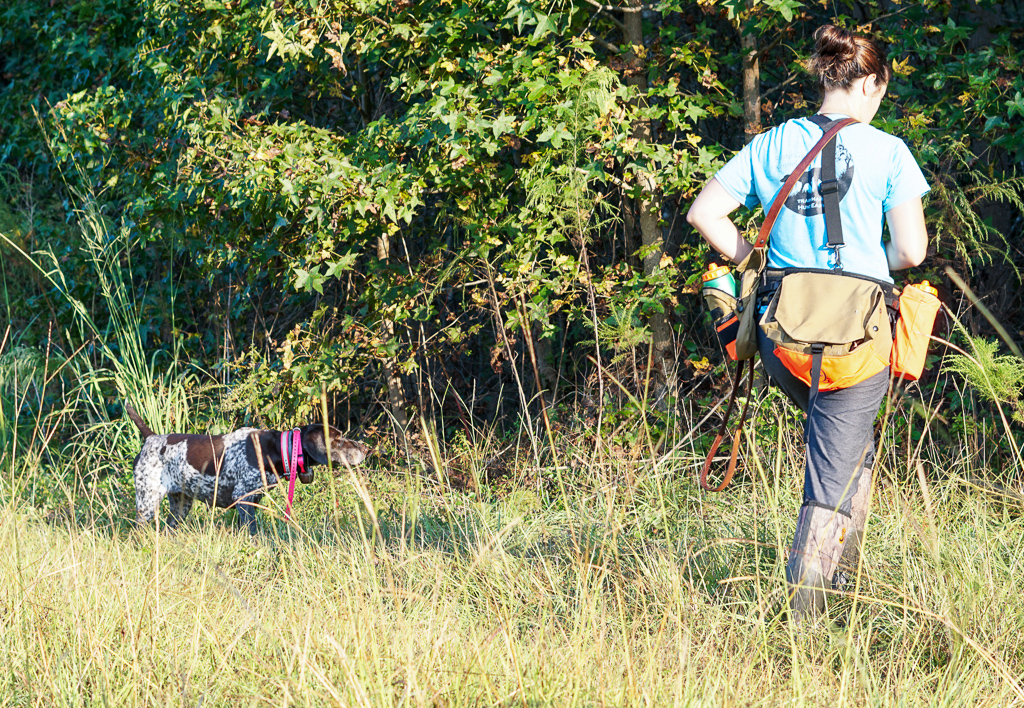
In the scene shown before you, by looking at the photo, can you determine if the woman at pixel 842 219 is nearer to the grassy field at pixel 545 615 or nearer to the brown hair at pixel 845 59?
the brown hair at pixel 845 59

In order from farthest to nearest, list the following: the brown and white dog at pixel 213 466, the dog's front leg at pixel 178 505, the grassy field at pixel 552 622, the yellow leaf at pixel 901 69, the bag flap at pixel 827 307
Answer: the dog's front leg at pixel 178 505 < the brown and white dog at pixel 213 466 < the yellow leaf at pixel 901 69 < the bag flap at pixel 827 307 < the grassy field at pixel 552 622

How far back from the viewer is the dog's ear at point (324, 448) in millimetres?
4477

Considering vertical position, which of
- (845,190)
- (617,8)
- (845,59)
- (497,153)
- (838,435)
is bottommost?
(838,435)

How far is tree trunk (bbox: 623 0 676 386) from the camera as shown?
4875 millimetres

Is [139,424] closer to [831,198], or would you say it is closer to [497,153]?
[497,153]

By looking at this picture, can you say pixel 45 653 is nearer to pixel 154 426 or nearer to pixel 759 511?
pixel 759 511

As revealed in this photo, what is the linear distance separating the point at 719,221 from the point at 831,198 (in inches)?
13.7

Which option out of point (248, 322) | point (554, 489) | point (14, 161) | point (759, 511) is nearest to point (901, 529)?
point (759, 511)

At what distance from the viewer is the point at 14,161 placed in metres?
9.67

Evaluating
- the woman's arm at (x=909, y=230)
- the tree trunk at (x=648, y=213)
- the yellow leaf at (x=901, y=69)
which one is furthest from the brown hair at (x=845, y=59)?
the tree trunk at (x=648, y=213)

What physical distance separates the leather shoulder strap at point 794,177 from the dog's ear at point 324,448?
8.24ft

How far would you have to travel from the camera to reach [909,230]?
2.61 meters

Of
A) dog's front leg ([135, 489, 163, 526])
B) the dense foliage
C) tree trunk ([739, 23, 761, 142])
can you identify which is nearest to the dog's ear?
the dense foliage

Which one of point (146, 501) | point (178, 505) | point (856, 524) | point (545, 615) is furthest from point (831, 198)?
point (178, 505)
